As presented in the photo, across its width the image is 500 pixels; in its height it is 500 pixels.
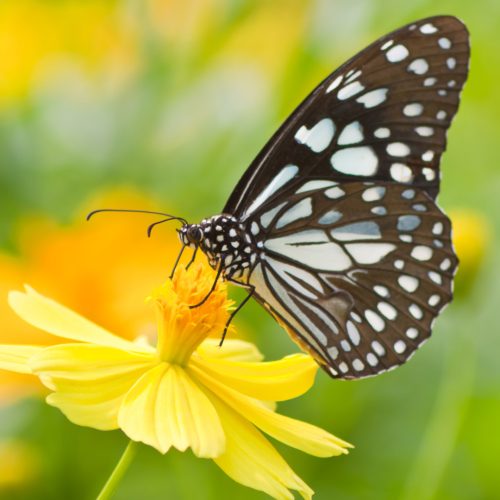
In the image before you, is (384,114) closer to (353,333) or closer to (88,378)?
(353,333)

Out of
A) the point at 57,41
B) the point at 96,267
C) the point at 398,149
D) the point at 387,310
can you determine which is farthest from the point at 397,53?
the point at 57,41

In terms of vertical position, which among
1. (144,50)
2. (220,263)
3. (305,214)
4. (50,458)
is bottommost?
(50,458)

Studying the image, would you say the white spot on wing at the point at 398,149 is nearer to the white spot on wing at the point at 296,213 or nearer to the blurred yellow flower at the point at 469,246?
the white spot on wing at the point at 296,213


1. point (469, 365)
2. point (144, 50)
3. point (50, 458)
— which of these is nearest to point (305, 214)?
point (469, 365)

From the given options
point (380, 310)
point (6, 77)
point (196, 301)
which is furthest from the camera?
point (6, 77)

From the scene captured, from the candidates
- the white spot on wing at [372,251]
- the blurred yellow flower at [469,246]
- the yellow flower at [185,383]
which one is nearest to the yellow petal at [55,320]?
the yellow flower at [185,383]

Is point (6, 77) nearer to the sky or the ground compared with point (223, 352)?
nearer to the sky

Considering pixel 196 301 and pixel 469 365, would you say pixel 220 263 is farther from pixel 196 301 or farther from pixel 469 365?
pixel 469 365
